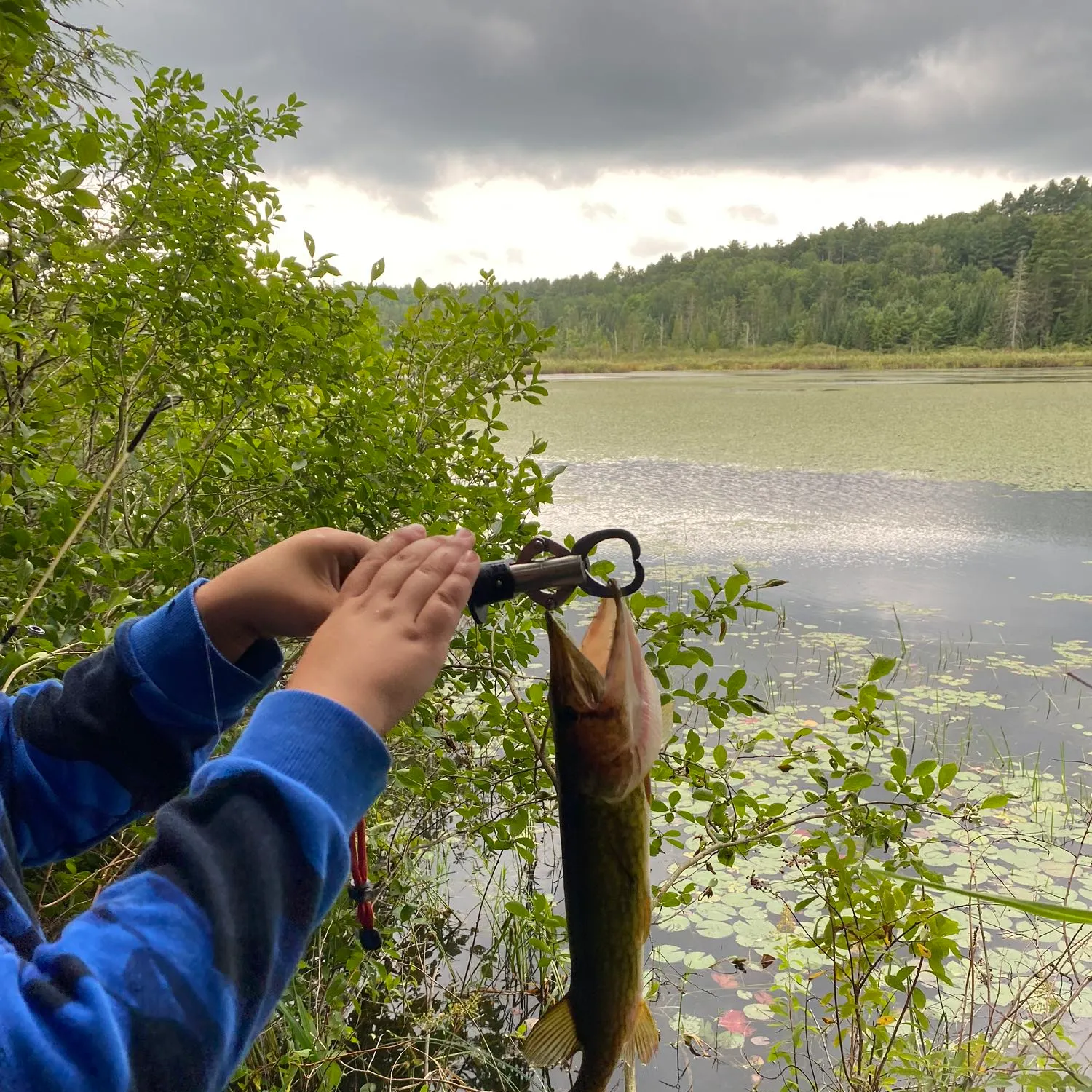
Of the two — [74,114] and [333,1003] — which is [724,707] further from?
[74,114]

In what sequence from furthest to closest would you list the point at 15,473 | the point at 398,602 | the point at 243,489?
1. the point at 243,489
2. the point at 15,473
3. the point at 398,602

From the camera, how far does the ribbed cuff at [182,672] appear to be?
1.13 meters

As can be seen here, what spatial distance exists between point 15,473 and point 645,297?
245 feet

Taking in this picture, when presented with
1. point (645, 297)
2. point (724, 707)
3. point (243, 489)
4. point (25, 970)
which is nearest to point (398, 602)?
point (25, 970)

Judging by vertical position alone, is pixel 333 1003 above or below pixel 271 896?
below

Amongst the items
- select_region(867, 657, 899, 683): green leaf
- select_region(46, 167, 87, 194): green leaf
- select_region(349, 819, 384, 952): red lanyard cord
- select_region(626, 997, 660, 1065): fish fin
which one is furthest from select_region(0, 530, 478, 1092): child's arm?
select_region(867, 657, 899, 683): green leaf

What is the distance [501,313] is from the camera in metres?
2.95

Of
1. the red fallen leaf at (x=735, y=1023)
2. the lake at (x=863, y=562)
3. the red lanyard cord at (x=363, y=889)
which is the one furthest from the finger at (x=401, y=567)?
the red fallen leaf at (x=735, y=1023)

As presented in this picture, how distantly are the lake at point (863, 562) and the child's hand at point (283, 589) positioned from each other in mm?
1340

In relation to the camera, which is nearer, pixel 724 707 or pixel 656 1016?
pixel 724 707

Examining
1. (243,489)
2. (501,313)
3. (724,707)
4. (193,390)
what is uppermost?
(501,313)

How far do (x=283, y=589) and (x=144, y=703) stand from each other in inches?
10.9

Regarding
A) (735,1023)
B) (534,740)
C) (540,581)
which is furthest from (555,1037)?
(735,1023)

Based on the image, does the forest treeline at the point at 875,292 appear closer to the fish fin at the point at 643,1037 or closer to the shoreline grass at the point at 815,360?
the shoreline grass at the point at 815,360
